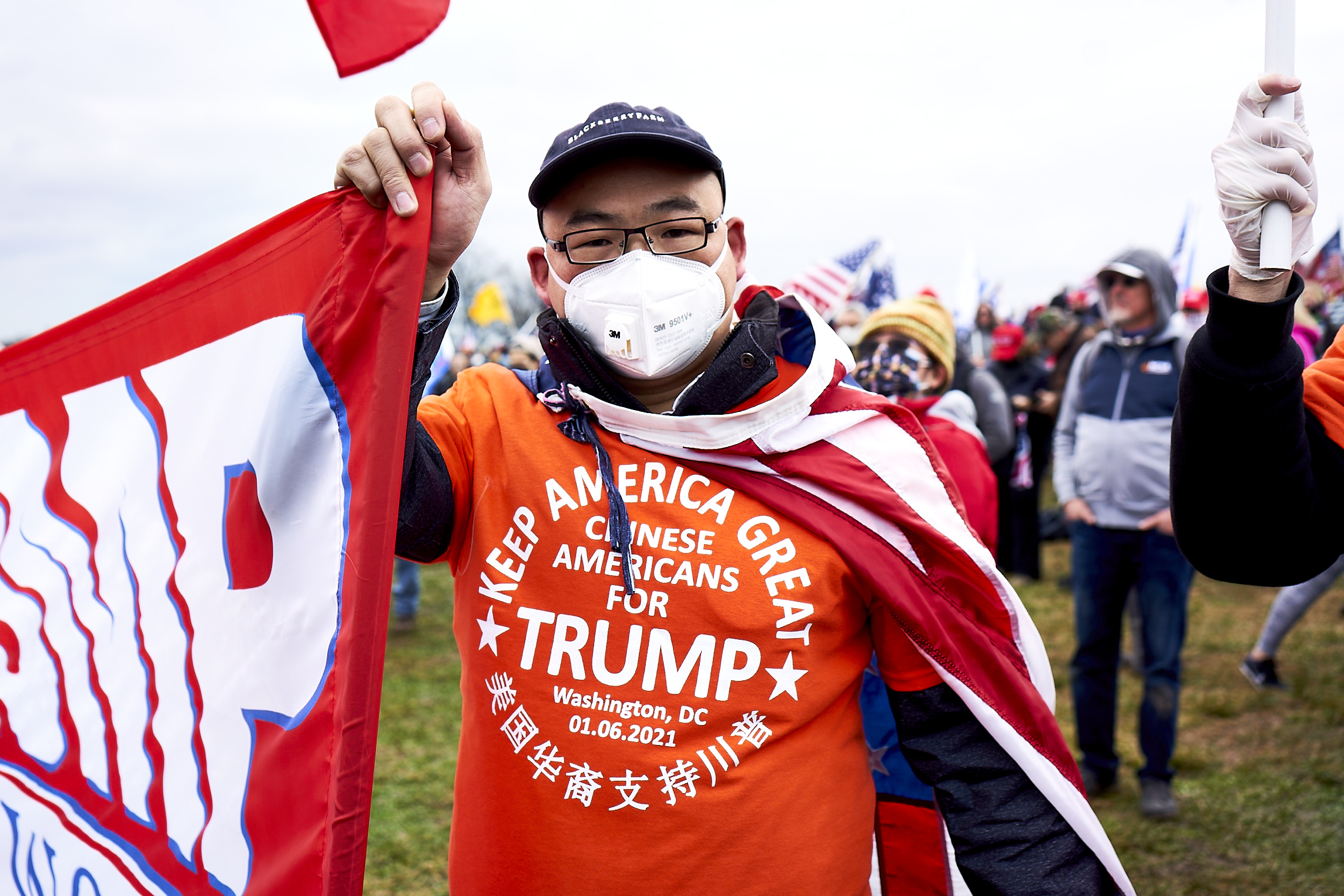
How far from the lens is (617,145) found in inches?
68.1

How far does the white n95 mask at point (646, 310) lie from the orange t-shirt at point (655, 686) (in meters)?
0.16

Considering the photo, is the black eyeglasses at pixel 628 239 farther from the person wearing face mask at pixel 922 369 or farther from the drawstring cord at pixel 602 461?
the person wearing face mask at pixel 922 369

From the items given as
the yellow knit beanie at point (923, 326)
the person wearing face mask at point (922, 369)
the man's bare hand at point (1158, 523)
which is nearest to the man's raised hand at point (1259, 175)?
the person wearing face mask at point (922, 369)

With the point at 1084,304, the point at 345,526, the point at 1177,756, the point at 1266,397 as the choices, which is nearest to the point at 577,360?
the point at 345,526

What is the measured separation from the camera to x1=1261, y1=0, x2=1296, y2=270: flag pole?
137 cm

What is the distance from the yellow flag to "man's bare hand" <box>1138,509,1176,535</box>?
13.3 m

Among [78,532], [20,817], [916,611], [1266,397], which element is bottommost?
Result: [20,817]

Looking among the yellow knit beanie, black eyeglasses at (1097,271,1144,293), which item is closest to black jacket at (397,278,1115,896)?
the yellow knit beanie

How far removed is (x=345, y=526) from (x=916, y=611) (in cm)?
89

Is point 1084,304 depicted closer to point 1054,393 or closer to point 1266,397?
point 1054,393

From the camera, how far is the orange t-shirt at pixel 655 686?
1.59m

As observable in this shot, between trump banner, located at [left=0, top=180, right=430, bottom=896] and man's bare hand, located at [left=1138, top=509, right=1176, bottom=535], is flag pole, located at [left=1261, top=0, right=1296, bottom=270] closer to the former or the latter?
trump banner, located at [left=0, top=180, right=430, bottom=896]

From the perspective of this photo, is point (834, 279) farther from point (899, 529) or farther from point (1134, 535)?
point (899, 529)

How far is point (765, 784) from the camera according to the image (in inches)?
63.1
